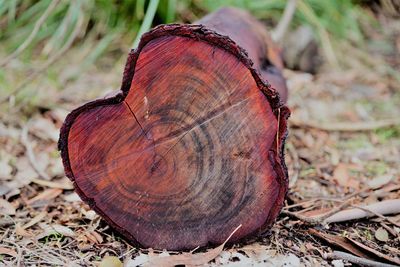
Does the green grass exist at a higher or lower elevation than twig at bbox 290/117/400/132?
higher

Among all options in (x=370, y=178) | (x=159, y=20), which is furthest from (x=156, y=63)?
(x=159, y=20)

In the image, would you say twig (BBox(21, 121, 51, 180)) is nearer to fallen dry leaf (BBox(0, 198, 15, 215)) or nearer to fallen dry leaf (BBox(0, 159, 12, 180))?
fallen dry leaf (BBox(0, 159, 12, 180))

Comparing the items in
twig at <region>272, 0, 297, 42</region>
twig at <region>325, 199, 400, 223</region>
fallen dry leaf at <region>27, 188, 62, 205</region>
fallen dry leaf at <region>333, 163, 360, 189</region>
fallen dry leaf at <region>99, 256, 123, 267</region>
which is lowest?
fallen dry leaf at <region>333, 163, 360, 189</region>

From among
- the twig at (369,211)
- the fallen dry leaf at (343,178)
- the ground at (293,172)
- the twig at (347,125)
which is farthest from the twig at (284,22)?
the twig at (369,211)

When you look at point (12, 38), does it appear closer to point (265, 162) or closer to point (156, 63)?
point (156, 63)

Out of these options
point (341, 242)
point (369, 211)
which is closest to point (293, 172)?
point (369, 211)

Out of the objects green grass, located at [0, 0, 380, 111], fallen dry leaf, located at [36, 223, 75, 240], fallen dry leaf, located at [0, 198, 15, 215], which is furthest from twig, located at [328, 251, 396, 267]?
green grass, located at [0, 0, 380, 111]

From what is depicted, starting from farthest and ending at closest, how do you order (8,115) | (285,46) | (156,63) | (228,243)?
(285,46) < (8,115) < (228,243) < (156,63)
